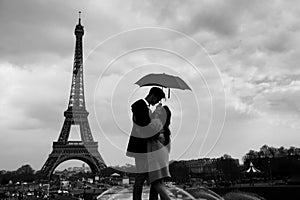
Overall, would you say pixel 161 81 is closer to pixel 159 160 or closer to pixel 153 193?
pixel 159 160

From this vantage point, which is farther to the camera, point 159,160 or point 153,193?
point 153,193

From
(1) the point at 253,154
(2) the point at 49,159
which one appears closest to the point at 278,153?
(1) the point at 253,154

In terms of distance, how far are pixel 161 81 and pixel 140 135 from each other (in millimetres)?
988

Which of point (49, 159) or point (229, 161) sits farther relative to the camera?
point (229, 161)

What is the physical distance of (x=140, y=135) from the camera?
19.2 ft

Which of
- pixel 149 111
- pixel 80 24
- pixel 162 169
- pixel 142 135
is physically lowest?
pixel 162 169

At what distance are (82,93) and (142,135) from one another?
66.2m

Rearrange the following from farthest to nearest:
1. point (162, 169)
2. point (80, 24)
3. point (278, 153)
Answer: point (278, 153) < point (80, 24) < point (162, 169)

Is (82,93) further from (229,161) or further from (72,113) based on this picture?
(229,161)

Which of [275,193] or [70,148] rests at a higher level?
[70,148]

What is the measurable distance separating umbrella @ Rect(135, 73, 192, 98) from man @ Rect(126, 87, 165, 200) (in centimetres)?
40

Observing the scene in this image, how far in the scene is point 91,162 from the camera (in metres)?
66.6

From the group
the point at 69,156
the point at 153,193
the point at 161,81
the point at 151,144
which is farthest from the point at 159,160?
the point at 69,156

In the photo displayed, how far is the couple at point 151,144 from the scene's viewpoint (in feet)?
19.0
